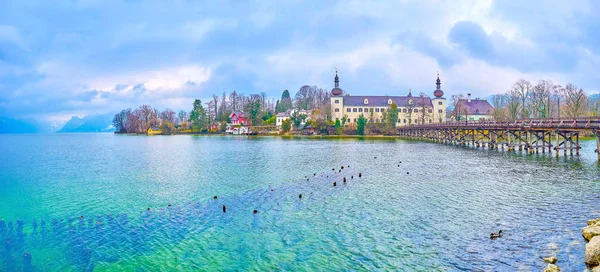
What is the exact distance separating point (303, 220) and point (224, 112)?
137 meters

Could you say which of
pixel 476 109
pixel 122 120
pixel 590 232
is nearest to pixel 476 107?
pixel 476 109

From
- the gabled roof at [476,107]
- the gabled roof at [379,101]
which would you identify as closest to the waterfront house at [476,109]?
the gabled roof at [476,107]

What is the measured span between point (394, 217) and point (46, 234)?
15.4 m

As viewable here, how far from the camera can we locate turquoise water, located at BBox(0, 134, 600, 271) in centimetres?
1298

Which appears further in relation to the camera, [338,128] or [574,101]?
[338,128]

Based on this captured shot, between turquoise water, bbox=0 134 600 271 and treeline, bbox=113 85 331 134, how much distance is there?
88905mm

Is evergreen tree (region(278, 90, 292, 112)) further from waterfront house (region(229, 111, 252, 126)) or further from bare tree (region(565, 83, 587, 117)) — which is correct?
bare tree (region(565, 83, 587, 117))

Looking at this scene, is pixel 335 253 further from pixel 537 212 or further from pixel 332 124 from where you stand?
pixel 332 124

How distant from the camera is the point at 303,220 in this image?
17578 mm

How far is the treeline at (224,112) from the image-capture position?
5281 inches

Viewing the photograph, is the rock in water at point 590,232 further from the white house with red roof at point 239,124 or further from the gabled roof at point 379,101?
the gabled roof at point 379,101

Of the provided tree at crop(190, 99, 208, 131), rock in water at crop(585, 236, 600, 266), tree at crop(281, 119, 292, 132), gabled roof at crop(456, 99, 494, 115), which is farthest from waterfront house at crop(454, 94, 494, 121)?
rock in water at crop(585, 236, 600, 266)

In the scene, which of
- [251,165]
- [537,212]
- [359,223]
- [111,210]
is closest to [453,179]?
[537,212]

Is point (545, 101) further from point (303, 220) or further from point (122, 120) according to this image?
point (122, 120)
